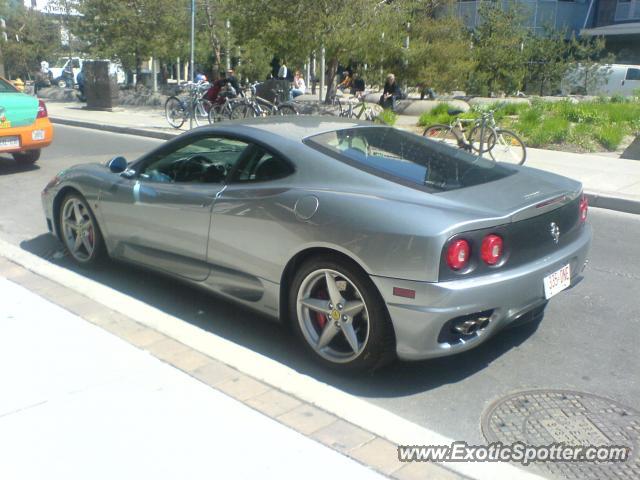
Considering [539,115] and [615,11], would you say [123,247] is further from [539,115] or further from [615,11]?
[615,11]

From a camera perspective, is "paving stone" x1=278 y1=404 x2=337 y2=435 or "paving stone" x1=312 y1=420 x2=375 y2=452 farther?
"paving stone" x1=278 y1=404 x2=337 y2=435

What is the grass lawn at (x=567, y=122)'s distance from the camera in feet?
45.4

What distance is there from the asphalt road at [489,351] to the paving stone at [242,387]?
1.62ft

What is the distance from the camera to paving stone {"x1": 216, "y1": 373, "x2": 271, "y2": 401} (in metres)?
3.77

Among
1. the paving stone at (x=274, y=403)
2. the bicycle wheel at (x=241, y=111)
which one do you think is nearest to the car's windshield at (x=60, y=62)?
the bicycle wheel at (x=241, y=111)

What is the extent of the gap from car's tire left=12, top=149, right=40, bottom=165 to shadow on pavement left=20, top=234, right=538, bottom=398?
616cm

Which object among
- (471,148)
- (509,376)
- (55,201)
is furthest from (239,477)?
(471,148)

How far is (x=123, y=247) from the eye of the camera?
5535 mm

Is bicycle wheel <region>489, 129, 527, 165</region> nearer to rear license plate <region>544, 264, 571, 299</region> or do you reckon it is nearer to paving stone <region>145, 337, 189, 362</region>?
rear license plate <region>544, 264, 571, 299</region>

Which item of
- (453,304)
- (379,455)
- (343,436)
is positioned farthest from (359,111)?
(379,455)

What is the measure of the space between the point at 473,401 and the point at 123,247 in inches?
117

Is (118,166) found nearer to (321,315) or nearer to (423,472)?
(321,315)

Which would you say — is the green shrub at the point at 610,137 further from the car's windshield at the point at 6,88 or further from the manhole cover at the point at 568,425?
the manhole cover at the point at 568,425

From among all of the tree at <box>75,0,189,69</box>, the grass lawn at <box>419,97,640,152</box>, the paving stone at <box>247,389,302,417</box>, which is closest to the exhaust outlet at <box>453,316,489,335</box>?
the paving stone at <box>247,389,302,417</box>
